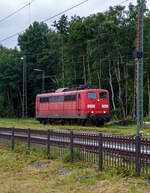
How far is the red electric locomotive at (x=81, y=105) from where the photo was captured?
96.1ft

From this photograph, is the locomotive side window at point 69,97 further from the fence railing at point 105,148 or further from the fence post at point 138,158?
the fence post at point 138,158

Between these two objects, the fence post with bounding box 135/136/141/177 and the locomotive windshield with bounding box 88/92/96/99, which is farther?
the locomotive windshield with bounding box 88/92/96/99

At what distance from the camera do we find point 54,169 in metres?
10.7

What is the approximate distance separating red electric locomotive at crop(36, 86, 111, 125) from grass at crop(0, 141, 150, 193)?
1675 centimetres

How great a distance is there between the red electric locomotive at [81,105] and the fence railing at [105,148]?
16.1 metres

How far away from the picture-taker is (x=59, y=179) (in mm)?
9430

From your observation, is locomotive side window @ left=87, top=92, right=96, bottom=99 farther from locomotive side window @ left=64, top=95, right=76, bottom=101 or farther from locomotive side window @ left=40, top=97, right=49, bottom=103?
locomotive side window @ left=40, top=97, right=49, bottom=103

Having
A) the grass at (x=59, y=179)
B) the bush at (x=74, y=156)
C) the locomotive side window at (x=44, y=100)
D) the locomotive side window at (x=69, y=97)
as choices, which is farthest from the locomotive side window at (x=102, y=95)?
the bush at (x=74, y=156)

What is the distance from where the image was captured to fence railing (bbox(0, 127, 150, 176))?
8828 millimetres

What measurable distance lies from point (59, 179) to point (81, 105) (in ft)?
66.0

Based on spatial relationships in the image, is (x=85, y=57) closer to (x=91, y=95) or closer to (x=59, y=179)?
(x=91, y=95)

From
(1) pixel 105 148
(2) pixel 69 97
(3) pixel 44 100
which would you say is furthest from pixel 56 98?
(1) pixel 105 148

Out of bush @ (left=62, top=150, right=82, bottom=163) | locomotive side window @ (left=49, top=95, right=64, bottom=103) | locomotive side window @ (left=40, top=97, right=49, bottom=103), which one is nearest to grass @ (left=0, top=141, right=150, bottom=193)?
bush @ (left=62, top=150, right=82, bottom=163)

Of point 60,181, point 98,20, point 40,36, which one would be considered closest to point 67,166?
point 60,181
